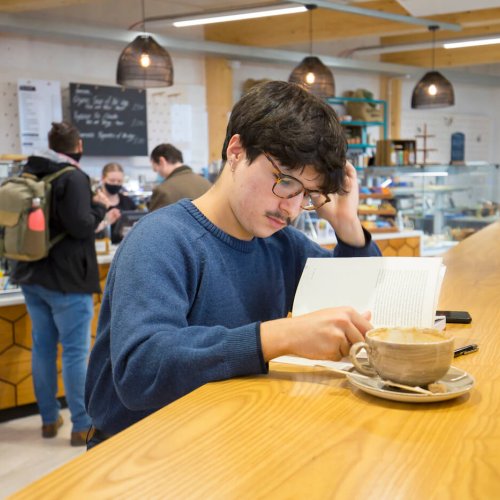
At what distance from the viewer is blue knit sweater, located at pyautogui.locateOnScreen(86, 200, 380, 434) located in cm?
118

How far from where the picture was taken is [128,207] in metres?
7.31

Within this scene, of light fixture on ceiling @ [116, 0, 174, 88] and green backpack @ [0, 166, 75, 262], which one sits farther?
light fixture on ceiling @ [116, 0, 174, 88]

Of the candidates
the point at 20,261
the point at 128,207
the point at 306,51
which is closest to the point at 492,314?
the point at 20,261

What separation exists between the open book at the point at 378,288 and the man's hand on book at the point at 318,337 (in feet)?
0.56

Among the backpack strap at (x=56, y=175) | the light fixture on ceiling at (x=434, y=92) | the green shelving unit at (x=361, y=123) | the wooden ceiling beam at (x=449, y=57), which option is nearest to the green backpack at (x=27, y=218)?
the backpack strap at (x=56, y=175)

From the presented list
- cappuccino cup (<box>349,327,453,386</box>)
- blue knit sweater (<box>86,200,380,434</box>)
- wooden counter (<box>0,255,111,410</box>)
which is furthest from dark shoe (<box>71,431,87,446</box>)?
cappuccino cup (<box>349,327,453,386</box>)

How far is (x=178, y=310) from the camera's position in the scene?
1.28 meters

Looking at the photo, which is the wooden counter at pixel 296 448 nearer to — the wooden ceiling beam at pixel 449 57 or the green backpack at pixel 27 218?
the green backpack at pixel 27 218

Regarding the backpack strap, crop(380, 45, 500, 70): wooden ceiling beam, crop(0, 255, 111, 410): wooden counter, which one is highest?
crop(380, 45, 500, 70): wooden ceiling beam

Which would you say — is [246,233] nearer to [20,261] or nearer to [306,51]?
[20,261]

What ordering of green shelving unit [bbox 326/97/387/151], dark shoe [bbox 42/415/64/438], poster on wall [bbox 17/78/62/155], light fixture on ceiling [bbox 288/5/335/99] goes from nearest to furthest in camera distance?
dark shoe [bbox 42/415/64/438], light fixture on ceiling [bbox 288/5/335/99], poster on wall [bbox 17/78/62/155], green shelving unit [bbox 326/97/387/151]

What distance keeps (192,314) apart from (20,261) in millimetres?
2536

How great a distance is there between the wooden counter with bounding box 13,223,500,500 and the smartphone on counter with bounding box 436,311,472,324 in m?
0.43

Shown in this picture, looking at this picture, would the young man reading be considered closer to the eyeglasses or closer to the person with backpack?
the eyeglasses
